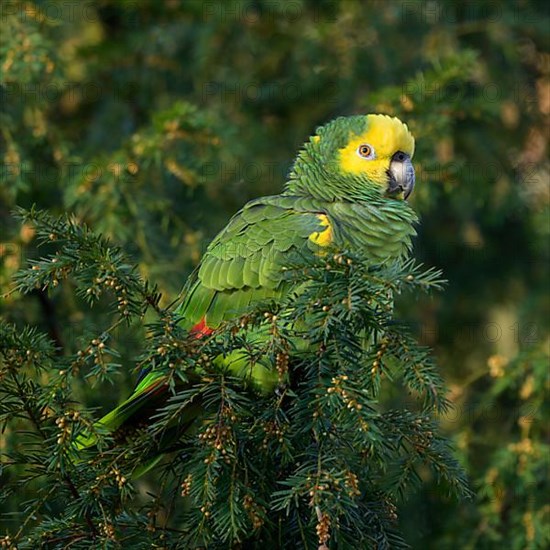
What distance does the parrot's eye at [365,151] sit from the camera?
8.34ft

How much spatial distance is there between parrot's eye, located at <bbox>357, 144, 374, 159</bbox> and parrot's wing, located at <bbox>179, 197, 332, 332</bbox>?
0.25 meters

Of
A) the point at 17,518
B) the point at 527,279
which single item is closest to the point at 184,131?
the point at 17,518

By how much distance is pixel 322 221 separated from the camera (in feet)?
7.93

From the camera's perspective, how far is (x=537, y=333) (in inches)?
158

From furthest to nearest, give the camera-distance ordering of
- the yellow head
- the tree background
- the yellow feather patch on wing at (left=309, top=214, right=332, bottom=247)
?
the tree background, the yellow head, the yellow feather patch on wing at (left=309, top=214, right=332, bottom=247)

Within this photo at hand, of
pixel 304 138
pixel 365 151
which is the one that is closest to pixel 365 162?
pixel 365 151

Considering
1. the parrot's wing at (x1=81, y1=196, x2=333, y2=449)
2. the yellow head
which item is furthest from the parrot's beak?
the parrot's wing at (x1=81, y1=196, x2=333, y2=449)

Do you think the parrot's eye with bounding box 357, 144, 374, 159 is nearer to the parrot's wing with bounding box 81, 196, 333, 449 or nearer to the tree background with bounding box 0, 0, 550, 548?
the parrot's wing with bounding box 81, 196, 333, 449

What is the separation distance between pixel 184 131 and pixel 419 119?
92cm

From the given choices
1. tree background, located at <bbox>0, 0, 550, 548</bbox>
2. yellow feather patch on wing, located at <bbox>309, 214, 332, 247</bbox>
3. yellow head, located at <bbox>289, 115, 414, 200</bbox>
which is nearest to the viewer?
yellow feather patch on wing, located at <bbox>309, 214, 332, 247</bbox>

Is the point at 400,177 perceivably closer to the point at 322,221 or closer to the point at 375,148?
the point at 375,148

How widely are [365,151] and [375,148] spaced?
33 millimetres

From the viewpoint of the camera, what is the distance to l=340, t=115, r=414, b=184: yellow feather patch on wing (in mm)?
2537

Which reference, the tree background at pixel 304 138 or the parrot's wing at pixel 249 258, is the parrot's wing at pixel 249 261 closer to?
the parrot's wing at pixel 249 258
